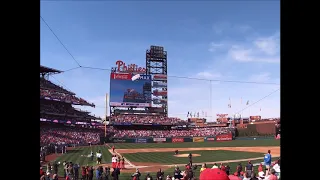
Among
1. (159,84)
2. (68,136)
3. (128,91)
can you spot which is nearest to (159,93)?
(159,84)

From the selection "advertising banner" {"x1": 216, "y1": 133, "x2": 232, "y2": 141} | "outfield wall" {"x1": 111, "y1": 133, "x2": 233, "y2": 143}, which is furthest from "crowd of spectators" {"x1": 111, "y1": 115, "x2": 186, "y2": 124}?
"advertising banner" {"x1": 216, "y1": 133, "x2": 232, "y2": 141}

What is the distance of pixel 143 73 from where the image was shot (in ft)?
227

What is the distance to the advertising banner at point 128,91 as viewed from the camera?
66.0 meters

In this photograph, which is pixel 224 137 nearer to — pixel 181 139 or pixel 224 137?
pixel 224 137

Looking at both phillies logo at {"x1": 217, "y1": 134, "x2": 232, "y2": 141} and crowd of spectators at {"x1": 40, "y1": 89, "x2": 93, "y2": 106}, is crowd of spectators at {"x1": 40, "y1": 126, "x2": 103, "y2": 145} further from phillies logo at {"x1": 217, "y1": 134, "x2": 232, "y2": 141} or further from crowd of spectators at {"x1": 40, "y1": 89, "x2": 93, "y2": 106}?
phillies logo at {"x1": 217, "y1": 134, "x2": 232, "y2": 141}

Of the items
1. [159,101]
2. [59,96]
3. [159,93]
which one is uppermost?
[159,93]

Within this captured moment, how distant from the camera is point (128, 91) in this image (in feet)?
218

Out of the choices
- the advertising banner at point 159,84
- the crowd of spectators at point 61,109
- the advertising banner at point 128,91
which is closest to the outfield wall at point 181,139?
the crowd of spectators at point 61,109

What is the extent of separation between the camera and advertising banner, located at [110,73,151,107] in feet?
217

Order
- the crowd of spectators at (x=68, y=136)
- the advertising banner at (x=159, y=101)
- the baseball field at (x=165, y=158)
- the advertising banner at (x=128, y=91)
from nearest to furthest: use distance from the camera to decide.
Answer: the baseball field at (x=165, y=158) → the crowd of spectators at (x=68, y=136) → the advertising banner at (x=128, y=91) → the advertising banner at (x=159, y=101)

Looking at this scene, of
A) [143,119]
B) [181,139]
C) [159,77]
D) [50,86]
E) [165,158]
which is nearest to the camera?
[165,158]

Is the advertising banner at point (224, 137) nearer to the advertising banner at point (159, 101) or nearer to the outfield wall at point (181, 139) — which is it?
the outfield wall at point (181, 139)
